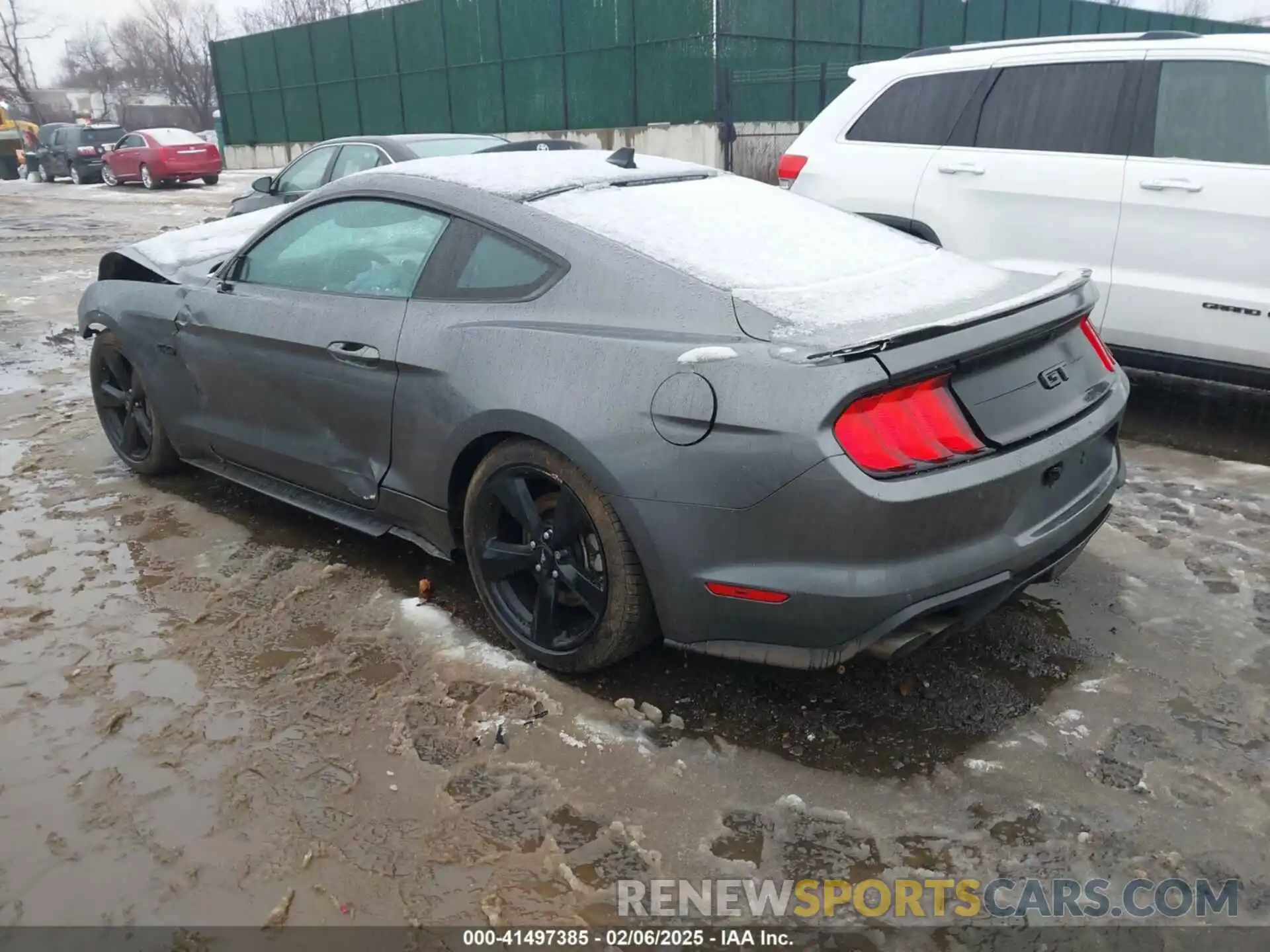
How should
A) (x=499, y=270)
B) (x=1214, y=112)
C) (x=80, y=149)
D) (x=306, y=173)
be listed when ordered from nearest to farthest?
(x=499, y=270)
(x=1214, y=112)
(x=306, y=173)
(x=80, y=149)

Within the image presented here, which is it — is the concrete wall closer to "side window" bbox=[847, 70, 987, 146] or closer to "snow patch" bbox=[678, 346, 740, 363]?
"side window" bbox=[847, 70, 987, 146]

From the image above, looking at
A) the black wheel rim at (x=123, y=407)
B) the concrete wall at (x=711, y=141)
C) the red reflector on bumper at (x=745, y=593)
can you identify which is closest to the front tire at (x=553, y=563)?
the red reflector on bumper at (x=745, y=593)

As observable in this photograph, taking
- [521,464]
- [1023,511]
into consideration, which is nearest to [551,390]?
[521,464]

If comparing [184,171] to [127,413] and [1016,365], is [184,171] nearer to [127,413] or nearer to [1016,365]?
[127,413]

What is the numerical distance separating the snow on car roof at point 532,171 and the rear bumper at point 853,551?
1283 millimetres

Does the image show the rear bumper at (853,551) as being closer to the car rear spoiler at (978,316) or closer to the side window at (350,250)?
the car rear spoiler at (978,316)

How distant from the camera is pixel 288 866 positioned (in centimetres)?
242

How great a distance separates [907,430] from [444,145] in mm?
8099

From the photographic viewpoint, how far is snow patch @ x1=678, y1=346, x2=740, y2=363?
8.54 feet

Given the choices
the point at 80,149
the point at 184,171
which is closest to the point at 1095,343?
the point at 184,171

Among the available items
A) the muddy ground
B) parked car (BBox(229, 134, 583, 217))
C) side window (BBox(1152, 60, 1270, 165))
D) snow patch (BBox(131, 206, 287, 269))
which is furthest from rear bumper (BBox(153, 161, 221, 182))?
side window (BBox(1152, 60, 1270, 165))

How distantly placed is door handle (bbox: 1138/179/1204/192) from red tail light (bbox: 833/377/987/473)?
3.13 m

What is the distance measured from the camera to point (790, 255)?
312cm

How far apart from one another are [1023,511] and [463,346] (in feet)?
5.67
